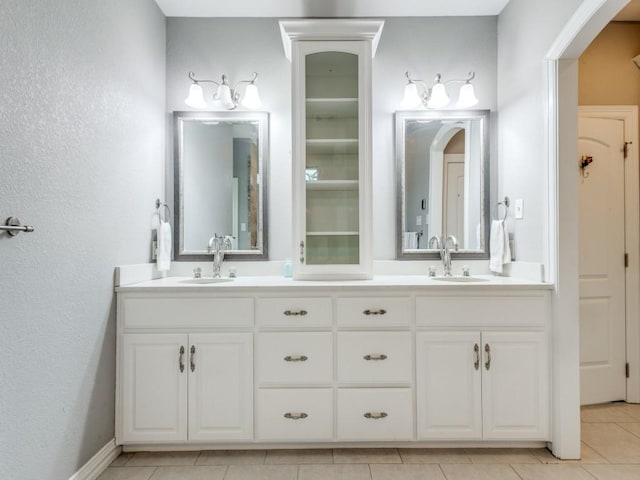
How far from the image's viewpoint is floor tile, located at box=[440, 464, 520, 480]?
196 centimetres

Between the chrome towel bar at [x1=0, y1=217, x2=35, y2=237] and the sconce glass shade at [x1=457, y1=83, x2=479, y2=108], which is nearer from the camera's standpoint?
the chrome towel bar at [x1=0, y1=217, x2=35, y2=237]

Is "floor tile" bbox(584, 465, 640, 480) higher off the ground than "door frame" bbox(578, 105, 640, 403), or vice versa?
"door frame" bbox(578, 105, 640, 403)

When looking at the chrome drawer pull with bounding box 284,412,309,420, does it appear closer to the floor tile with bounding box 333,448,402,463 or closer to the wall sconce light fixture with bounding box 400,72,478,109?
the floor tile with bounding box 333,448,402,463

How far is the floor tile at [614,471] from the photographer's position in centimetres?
195

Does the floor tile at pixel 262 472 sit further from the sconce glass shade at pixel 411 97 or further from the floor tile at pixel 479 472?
the sconce glass shade at pixel 411 97

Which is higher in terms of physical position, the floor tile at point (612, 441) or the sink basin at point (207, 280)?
the sink basin at point (207, 280)

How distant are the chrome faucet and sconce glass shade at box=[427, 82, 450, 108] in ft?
5.31

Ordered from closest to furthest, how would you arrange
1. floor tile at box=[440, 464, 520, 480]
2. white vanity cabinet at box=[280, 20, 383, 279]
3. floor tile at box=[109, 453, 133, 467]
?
floor tile at box=[440, 464, 520, 480] < floor tile at box=[109, 453, 133, 467] < white vanity cabinet at box=[280, 20, 383, 279]

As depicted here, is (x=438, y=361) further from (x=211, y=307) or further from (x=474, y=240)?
(x=211, y=307)

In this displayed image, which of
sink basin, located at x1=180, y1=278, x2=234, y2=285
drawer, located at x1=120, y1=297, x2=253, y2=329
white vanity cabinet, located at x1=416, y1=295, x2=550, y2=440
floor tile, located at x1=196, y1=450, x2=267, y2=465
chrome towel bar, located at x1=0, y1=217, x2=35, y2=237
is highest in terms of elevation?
chrome towel bar, located at x1=0, y1=217, x2=35, y2=237

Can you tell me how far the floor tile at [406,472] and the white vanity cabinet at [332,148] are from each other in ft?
3.28

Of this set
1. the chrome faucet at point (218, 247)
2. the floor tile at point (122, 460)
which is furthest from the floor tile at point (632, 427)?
the floor tile at point (122, 460)

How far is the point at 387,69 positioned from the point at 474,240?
130 cm

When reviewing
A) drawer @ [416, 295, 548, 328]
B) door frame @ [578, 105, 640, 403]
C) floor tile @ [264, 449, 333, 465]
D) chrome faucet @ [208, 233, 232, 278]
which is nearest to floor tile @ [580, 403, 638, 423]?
door frame @ [578, 105, 640, 403]
